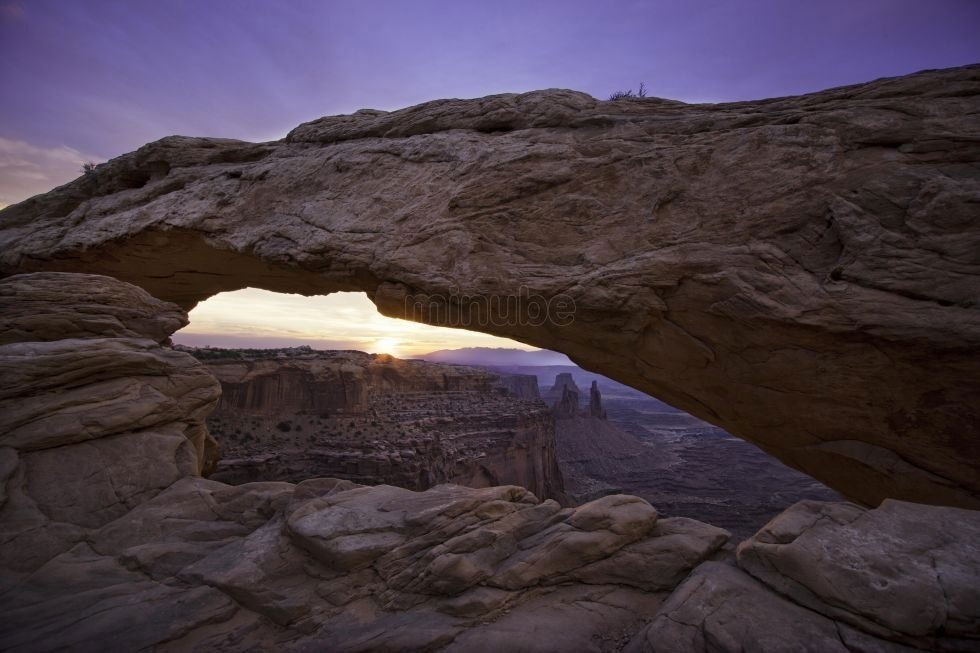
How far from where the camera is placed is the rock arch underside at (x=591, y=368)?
5281 mm

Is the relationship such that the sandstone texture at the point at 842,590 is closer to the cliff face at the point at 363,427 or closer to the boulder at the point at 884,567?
the boulder at the point at 884,567

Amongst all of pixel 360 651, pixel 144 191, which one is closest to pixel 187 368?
pixel 144 191

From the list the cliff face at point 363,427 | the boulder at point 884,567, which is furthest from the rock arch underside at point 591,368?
the cliff face at point 363,427

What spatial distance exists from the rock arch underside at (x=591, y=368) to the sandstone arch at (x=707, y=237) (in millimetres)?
44

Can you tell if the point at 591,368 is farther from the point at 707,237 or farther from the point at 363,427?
the point at 363,427

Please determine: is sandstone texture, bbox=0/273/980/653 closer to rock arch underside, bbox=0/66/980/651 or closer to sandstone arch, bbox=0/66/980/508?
rock arch underside, bbox=0/66/980/651

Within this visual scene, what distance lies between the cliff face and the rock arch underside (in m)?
23.1

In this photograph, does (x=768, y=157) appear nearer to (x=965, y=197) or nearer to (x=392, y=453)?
(x=965, y=197)

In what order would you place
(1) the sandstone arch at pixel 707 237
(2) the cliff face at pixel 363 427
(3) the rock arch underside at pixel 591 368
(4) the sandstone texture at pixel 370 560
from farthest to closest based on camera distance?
(2) the cliff face at pixel 363 427 < (1) the sandstone arch at pixel 707 237 < (3) the rock arch underside at pixel 591 368 < (4) the sandstone texture at pixel 370 560

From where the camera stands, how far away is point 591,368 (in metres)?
9.86

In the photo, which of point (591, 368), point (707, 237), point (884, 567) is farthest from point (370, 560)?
point (707, 237)

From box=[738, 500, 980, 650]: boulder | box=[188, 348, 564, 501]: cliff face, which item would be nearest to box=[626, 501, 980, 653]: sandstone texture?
box=[738, 500, 980, 650]: boulder

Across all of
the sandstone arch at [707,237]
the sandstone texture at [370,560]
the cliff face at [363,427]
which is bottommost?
the cliff face at [363,427]

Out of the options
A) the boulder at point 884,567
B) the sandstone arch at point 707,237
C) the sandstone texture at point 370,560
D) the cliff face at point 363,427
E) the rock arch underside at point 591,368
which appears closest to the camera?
the boulder at point 884,567
